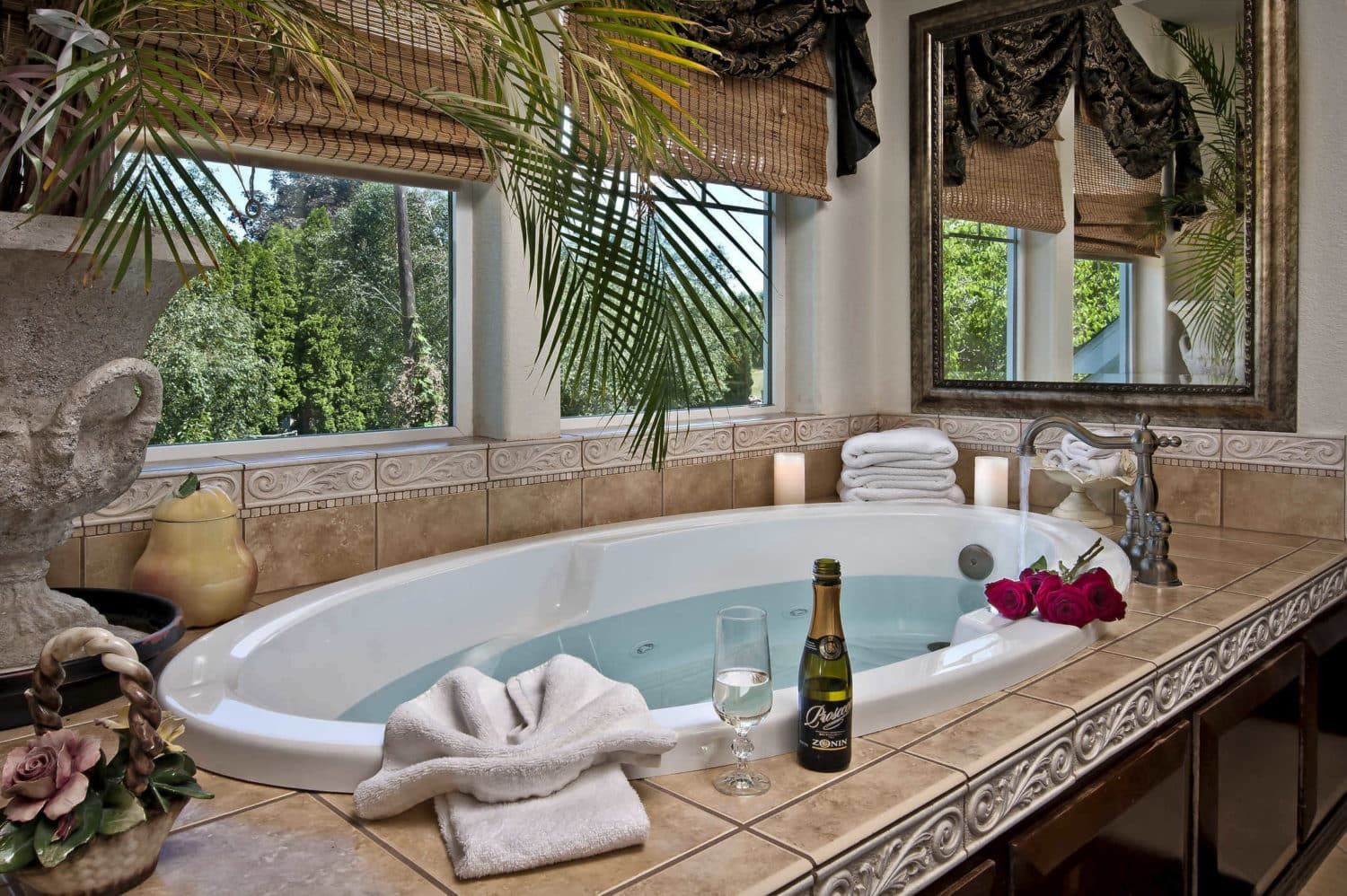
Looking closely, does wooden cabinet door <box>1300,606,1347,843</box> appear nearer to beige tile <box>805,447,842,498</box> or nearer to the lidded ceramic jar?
beige tile <box>805,447,842,498</box>

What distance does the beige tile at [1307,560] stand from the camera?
2.13 metres

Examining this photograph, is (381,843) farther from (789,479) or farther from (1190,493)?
(1190,493)

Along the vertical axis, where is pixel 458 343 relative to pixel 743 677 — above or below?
above

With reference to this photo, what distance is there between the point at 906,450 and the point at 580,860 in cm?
218

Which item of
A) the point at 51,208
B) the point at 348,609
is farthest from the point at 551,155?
the point at 348,609

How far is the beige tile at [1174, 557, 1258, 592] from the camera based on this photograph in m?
2.02

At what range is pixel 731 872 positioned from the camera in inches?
35.3

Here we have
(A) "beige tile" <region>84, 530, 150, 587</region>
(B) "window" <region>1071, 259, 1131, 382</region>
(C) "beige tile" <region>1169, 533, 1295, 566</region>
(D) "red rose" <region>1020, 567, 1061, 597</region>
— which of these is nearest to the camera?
(D) "red rose" <region>1020, 567, 1061, 597</region>

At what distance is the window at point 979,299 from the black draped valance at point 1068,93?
0.64ft

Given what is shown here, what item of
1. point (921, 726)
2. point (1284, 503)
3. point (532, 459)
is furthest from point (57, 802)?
point (1284, 503)

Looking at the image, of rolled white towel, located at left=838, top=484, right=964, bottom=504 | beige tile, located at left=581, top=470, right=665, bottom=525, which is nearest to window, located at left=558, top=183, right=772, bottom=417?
beige tile, located at left=581, top=470, right=665, bottom=525

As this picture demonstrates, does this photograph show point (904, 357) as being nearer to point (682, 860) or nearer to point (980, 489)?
point (980, 489)

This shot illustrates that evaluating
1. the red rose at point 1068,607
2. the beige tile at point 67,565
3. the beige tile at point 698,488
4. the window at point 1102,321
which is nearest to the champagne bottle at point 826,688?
the red rose at point 1068,607

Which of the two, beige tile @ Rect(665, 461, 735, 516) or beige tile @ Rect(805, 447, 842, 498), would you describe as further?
beige tile @ Rect(805, 447, 842, 498)
